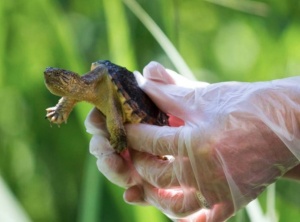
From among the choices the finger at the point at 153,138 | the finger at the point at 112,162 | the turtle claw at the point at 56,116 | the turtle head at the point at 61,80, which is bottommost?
the finger at the point at 112,162

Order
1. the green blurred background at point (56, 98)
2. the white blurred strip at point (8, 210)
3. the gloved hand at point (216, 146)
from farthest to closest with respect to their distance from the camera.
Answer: the green blurred background at point (56, 98) < the white blurred strip at point (8, 210) < the gloved hand at point (216, 146)

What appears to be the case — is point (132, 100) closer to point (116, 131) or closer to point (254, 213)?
point (116, 131)

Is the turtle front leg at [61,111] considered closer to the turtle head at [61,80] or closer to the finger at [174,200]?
the turtle head at [61,80]

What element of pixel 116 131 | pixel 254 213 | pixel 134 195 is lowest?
pixel 254 213

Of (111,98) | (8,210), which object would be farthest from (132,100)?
(8,210)

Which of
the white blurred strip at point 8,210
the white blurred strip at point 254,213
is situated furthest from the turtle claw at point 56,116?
the white blurred strip at point 254,213

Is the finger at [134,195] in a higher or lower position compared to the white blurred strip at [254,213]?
higher
